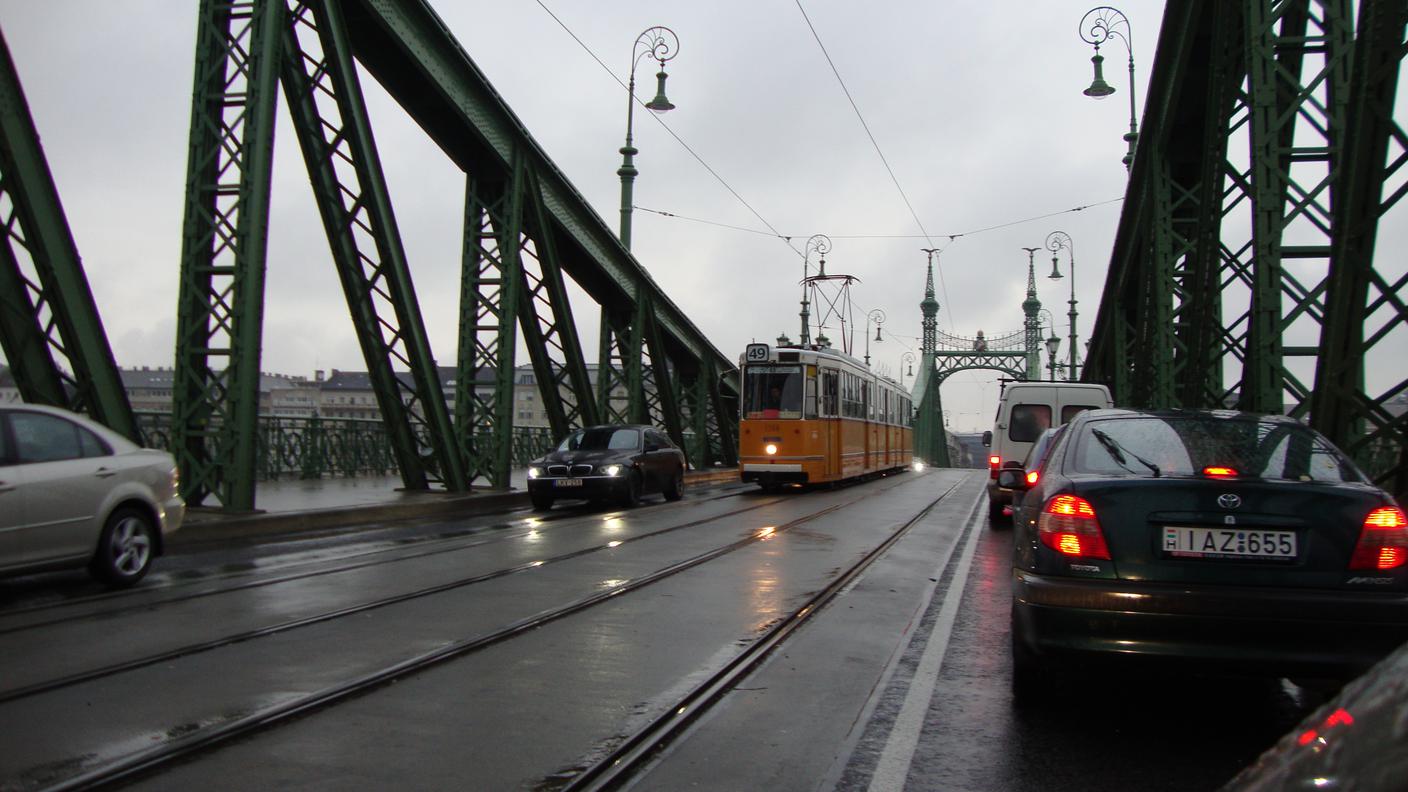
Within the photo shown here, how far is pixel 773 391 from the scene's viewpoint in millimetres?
24266

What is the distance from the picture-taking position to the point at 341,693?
17.2ft

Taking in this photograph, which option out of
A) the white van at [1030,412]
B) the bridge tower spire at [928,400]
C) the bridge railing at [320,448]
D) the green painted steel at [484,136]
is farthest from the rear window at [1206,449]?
the bridge tower spire at [928,400]

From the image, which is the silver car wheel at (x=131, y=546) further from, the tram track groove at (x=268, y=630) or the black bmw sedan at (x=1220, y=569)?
the black bmw sedan at (x=1220, y=569)

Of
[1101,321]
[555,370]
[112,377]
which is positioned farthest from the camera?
[1101,321]

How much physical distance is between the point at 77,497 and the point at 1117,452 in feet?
24.0

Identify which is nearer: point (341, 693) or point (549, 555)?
point (341, 693)

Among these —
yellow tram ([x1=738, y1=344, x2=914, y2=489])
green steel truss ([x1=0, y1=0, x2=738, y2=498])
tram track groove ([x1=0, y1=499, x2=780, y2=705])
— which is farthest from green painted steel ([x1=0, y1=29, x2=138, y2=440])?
yellow tram ([x1=738, y1=344, x2=914, y2=489])

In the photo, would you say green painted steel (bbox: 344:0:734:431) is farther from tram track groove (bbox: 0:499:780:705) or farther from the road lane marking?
the road lane marking

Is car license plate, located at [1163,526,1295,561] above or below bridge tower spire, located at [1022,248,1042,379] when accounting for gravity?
below

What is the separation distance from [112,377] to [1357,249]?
12.0 meters

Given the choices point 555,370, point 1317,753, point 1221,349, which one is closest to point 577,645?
point 1317,753

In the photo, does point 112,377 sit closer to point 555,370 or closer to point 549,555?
point 549,555

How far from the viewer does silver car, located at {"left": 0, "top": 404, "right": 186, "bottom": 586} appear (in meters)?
7.90

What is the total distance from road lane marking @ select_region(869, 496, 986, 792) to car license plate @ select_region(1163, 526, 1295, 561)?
133cm
